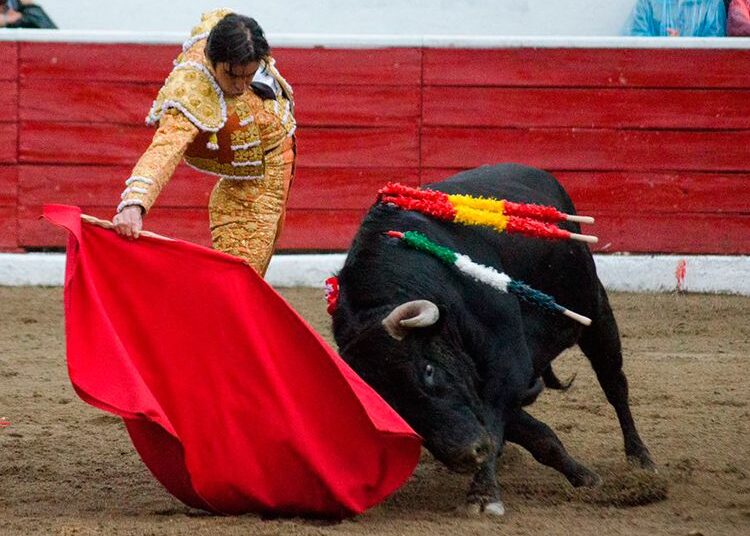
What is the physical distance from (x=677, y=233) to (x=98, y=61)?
2986 millimetres

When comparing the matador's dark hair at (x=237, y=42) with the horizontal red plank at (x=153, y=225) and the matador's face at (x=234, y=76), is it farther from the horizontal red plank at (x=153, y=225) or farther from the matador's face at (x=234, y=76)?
the horizontal red plank at (x=153, y=225)

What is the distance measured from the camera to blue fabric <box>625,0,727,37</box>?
7.11 m

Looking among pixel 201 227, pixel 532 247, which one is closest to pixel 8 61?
pixel 201 227

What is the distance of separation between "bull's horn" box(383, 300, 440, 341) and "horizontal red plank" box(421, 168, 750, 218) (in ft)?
12.8

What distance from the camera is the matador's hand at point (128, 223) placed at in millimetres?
3182

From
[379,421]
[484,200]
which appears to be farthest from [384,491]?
[484,200]

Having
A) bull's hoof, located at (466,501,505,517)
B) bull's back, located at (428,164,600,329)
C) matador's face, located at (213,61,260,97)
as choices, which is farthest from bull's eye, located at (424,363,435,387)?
matador's face, located at (213,61,260,97)

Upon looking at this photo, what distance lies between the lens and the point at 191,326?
3170 mm

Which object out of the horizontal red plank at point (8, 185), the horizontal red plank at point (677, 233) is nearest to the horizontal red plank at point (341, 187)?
the horizontal red plank at point (677, 233)

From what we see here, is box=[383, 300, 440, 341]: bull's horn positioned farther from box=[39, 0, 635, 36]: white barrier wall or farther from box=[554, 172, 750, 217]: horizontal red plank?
box=[39, 0, 635, 36]: white barrier wall

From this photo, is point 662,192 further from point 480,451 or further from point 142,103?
point 480,451

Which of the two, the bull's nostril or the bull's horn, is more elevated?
the bull's horn

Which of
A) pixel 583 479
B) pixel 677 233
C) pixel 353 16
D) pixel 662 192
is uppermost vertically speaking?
pixel 353 16

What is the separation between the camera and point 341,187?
6.98 metres
